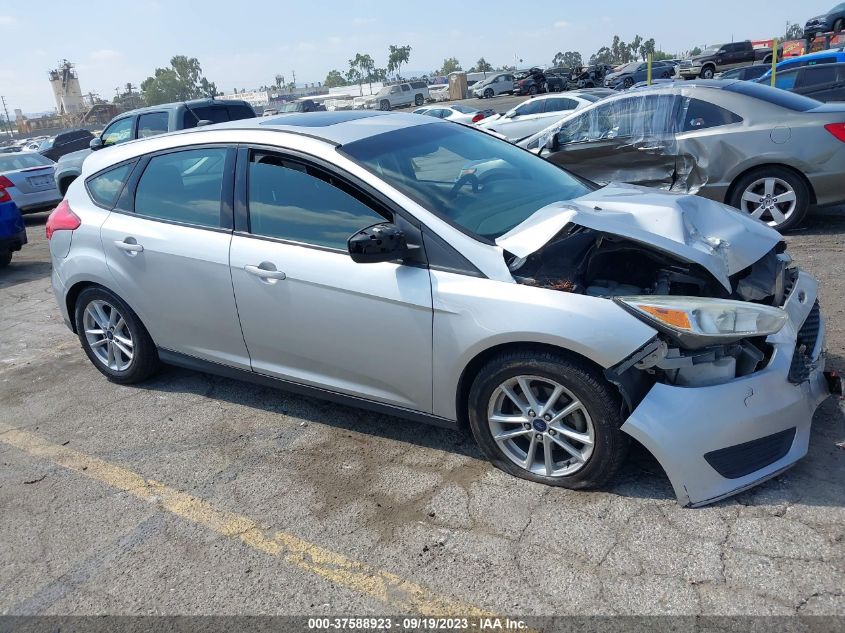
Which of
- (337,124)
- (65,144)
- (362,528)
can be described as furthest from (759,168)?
(65,144)

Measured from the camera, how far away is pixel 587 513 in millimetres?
3041

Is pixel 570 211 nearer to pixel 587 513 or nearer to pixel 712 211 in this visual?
pixel 712 211

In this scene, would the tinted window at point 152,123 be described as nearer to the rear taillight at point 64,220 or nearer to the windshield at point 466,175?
the rear taillight at point 64,220

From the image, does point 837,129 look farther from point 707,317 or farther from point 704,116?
point 707,317

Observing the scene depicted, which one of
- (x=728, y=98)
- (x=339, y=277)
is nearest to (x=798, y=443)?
(x=339, y=277)

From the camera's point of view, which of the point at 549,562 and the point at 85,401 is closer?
the point at 549,562

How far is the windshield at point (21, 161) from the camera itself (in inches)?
564

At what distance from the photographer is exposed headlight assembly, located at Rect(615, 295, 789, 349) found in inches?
113

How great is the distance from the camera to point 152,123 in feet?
35.3

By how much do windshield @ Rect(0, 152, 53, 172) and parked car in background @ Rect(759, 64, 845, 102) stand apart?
14.7m

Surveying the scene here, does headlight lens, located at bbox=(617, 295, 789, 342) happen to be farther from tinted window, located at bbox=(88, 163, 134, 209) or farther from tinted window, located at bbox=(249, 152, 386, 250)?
tinted window, located at bbox=(88, 163, 134, 209)

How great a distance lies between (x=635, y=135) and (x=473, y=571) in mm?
6053

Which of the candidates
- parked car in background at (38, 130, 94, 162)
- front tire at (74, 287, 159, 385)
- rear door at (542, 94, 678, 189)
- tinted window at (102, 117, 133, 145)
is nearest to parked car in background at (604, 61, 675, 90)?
parked car in background at (38, 130, 94, 162)

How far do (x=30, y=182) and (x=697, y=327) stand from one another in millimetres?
14468
